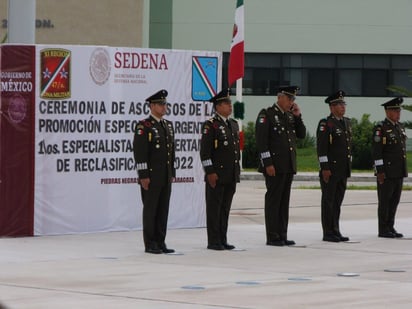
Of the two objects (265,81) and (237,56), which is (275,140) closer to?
(237,56)

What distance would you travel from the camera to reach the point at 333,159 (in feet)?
55.2

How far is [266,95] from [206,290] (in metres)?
44.0

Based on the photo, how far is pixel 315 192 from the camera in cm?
2881

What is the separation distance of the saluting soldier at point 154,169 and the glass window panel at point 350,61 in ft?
132

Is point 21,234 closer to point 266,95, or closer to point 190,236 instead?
point 190,236

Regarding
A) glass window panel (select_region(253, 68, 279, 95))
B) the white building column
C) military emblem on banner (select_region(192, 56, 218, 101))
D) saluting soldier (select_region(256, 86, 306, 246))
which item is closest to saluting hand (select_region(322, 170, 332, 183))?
saluting soldier (select_region(256, 86, 306, 246))

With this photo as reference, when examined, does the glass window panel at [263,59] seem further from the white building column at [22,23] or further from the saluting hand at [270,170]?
the saluting hand at [270,170]

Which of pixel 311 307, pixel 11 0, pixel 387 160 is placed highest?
pixel 11 0

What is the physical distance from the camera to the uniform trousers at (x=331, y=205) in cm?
1689

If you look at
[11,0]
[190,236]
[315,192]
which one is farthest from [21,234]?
[315,192]

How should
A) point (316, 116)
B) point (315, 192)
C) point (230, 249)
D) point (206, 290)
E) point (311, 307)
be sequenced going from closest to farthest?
point (311, 307), point (206, 290), point (230, 249), point (315, 192), point (316, 116)

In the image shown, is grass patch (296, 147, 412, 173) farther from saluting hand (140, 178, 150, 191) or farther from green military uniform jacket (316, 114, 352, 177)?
saluting hand (140, 178, 150, 191)

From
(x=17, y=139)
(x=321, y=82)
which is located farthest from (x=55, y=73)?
(x=321, y=82)

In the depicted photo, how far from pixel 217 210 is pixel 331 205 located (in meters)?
1.94
